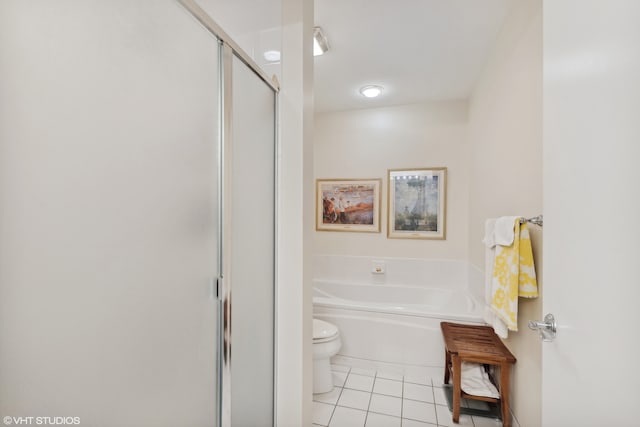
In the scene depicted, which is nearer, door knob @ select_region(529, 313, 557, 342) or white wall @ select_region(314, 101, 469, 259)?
door knob @ select_region(529, 313, 557, 342)

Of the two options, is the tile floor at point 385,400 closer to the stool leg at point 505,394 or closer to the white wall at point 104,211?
the stool leg at point 505,394

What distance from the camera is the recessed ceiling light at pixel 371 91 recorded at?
9.75 feet

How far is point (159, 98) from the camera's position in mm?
758

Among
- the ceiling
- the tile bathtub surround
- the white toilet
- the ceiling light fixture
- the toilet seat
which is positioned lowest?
the tile bathtub surround

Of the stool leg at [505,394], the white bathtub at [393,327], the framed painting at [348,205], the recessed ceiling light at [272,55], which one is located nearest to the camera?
the recessed ceiling light at [272,55]

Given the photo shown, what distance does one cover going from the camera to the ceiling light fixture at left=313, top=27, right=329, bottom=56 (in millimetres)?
2039

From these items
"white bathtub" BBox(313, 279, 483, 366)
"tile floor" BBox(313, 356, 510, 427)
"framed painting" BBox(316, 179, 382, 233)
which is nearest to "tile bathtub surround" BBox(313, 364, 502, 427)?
"tile floor" BBox(313, 356, 510, 427)

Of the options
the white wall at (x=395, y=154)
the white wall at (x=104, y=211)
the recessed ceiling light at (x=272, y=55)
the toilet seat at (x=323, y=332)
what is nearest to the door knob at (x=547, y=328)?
the white wall at (x=104, y=211)

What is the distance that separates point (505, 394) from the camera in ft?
5.89

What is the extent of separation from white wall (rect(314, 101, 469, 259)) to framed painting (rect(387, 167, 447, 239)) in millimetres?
66

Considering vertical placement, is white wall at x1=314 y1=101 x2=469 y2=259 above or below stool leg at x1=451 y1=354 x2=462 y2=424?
above

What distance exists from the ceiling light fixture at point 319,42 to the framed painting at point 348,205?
5.38 ft

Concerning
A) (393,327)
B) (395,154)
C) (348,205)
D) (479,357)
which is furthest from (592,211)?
(348,205)

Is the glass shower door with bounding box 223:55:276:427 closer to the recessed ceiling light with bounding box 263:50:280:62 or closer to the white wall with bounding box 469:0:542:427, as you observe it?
the recessed ceiling light with bounding box 263:50:280:62
